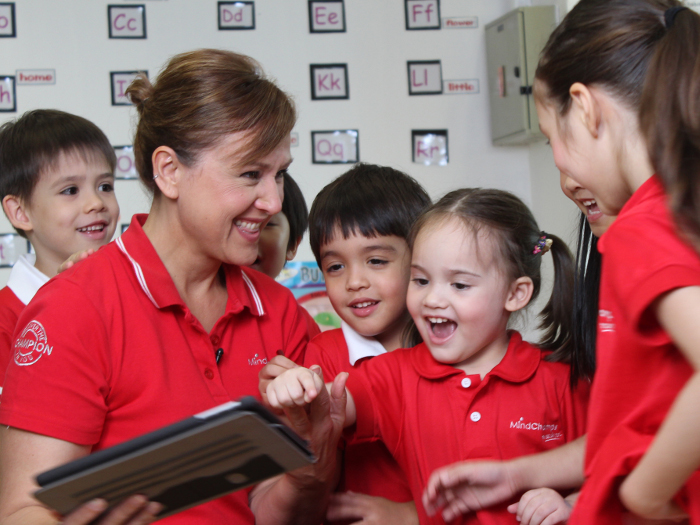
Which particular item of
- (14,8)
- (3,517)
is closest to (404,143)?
(14,8)

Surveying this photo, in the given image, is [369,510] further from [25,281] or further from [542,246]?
[25,281]

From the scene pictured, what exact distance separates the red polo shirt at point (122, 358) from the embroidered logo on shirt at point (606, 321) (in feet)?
2.34

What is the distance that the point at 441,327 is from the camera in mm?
1334

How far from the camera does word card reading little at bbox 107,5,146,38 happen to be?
10.7 feet

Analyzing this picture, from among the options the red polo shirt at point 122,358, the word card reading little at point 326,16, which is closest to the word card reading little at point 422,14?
the word card reading little at point 326,16

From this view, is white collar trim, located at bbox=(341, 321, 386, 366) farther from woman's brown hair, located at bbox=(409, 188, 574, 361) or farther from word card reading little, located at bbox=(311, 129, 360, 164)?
word card reading little, located at bbox=(311, 129, 360, 164)

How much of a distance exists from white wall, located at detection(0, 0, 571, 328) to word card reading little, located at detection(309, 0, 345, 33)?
0.03 meters

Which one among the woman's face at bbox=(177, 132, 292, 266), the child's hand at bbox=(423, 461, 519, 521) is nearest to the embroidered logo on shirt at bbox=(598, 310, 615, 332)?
the child's hand at bbox=(423, 461, 519, 521)

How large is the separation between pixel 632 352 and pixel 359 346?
74 cm

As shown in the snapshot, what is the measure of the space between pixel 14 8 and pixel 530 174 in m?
2.67

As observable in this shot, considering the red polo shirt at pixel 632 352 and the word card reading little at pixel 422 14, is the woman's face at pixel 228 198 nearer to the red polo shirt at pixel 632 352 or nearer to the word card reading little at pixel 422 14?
the red polo shirt at pixel 632 352

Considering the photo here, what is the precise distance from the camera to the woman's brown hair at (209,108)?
4.33 feet

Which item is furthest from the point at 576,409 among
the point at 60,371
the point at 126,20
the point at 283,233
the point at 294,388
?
the point at 126,20

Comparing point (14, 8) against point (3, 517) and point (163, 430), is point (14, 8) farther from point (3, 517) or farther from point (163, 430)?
point (163, 430)
